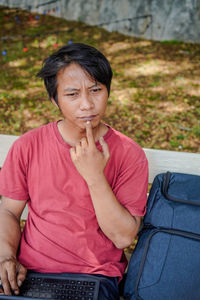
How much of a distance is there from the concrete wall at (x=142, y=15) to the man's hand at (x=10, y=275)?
24.9ft

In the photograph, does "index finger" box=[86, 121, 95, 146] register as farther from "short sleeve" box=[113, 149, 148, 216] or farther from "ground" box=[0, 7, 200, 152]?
"ground" box=[0, 7, 200, 152]

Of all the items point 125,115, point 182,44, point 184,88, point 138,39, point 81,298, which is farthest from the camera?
point 138,39

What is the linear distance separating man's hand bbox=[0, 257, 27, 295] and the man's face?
819 millimetres

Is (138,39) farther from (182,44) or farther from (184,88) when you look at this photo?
(184,88)

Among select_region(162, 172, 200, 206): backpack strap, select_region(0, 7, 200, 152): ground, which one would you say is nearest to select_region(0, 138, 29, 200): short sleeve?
select_region(162, 172, 200, 206): backpack strap

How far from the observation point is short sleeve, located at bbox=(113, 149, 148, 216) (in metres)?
1.62

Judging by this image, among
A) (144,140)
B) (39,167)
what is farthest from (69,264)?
(144,140)

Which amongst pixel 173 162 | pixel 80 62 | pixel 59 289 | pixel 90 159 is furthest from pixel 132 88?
pixel 59 289

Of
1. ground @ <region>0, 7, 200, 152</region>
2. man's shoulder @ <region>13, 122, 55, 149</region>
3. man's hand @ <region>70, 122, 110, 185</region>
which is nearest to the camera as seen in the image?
man's hand @ <region>70, 122, 110, 185</region>

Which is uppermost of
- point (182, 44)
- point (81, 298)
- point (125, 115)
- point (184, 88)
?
point (182, 44)

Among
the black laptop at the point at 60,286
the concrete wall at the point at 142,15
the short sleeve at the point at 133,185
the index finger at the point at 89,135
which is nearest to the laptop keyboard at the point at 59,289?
the black laptop at the point at 60,286

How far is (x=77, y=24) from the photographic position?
32.4 feet

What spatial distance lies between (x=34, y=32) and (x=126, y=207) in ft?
29.5

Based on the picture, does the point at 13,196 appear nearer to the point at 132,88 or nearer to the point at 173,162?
the point at 173,162
